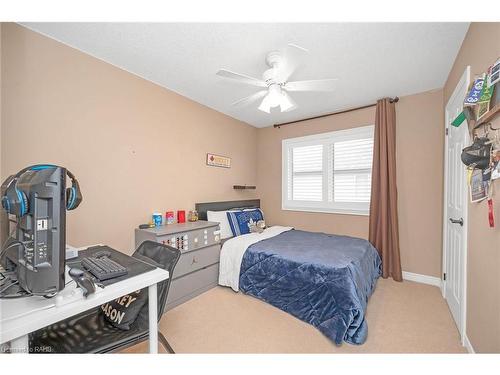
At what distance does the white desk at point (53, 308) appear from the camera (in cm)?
74

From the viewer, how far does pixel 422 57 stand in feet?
6.55

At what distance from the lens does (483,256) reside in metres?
1.33

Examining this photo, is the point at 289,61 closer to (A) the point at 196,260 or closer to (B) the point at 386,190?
(B) the point at 386,190

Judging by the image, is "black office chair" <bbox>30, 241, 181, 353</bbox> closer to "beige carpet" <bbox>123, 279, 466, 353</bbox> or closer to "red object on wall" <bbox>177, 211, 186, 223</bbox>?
"beige carpet" <bbox>123, 279, 466, 353</bbox>

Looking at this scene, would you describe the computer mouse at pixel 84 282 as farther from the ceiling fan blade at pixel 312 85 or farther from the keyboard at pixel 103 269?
the ceiling fan blade at pixel 312 85

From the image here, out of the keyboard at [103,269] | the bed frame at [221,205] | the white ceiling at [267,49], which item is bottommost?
the keyboard at [103,269]

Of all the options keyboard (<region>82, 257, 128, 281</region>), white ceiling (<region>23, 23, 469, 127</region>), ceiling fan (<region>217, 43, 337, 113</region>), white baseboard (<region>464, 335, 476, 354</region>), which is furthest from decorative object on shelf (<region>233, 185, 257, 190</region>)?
white baseboard (<region>464, 335, 476, 354</region>)

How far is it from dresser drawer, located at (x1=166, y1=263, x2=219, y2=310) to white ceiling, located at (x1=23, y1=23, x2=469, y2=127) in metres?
2.21

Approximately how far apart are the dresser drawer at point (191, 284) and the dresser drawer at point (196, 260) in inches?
2.2

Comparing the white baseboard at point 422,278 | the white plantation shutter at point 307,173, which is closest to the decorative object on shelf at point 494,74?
the white plantation shutter at point 307,173

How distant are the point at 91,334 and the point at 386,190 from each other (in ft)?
10.6

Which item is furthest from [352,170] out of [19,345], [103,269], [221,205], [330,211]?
[19,345]

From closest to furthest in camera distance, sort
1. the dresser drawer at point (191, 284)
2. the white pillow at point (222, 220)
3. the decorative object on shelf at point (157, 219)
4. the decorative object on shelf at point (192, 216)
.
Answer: the dresser drawer at point (191, 284)
the decorative object on shelf at point (157, 219)
the decorative object on shelf at point (192, 216)
the white pillow at point (222, 220)

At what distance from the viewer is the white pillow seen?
2.99 meters
